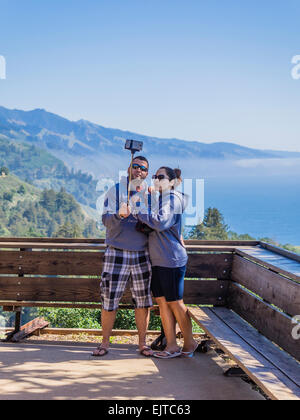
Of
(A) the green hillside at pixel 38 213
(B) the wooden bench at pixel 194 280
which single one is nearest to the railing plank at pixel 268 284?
(B) the wooden bench at pixel 194 280

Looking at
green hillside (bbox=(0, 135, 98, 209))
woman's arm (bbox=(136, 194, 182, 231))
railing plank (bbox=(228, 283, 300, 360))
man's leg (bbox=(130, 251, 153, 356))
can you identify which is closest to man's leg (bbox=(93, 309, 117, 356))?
man's leg (bbox=(130, 251, 153, 356))

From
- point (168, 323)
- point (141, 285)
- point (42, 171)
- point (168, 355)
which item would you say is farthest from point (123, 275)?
point (42, 171)

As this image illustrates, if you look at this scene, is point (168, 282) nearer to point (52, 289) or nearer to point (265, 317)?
point (265, 317)

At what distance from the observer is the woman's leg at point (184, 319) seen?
3.65 metres

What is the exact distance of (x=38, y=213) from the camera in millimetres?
98875

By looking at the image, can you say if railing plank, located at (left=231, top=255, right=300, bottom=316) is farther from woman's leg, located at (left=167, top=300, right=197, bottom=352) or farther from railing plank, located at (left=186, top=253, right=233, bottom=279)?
woman's leg, located at (left=167, top=300, right=197, bottom=352)

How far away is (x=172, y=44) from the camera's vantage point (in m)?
192

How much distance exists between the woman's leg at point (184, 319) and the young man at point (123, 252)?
→ 20 cm

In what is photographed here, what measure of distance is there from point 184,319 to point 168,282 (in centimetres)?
35

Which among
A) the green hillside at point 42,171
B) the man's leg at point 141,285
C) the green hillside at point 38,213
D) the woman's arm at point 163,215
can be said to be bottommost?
the green hillside at point 38,213

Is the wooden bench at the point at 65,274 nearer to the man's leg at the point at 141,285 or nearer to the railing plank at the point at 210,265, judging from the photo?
the railing plank at the point at 210,265

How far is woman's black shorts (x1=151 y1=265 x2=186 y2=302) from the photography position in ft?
11.7
